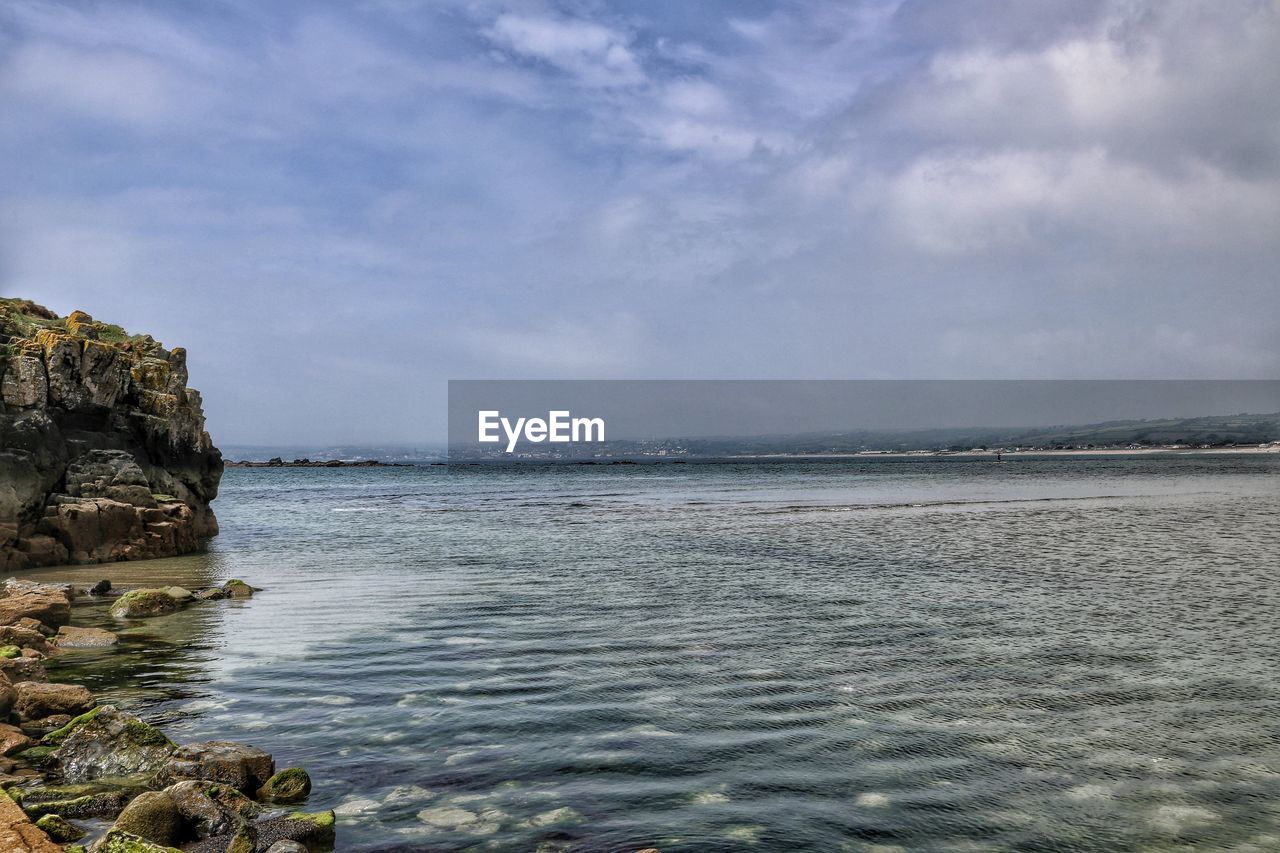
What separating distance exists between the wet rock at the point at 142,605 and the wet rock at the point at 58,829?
44.4ft

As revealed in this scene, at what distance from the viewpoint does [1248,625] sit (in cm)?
1662

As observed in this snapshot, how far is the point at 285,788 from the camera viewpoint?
28.6ft

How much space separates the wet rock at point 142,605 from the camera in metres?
19.3

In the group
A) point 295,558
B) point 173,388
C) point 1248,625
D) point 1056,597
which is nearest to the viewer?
point 1248,625

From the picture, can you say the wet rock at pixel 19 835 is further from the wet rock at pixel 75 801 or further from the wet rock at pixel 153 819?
the wet rock at pixel 75 801

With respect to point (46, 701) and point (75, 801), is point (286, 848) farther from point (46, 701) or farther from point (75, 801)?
point (46, 701)

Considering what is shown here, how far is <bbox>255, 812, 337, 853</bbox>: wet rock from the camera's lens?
24.5ft

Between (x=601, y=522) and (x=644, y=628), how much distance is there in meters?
30.0

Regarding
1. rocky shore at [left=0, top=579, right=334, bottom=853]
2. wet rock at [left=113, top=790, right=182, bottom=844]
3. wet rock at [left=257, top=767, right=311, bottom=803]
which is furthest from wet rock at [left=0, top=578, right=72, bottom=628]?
wet rock at [left=113, top=790, right=182, bottom=844]

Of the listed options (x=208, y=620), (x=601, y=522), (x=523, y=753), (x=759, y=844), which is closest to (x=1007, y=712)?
(x=759, y=844)

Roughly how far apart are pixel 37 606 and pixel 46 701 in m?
7.93

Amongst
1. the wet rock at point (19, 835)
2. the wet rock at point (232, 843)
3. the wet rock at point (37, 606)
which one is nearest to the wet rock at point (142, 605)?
the wet rock at point (37, 606)

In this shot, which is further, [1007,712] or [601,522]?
[601,522]

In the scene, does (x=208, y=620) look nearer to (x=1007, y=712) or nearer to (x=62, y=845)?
(x=62, y=845)
